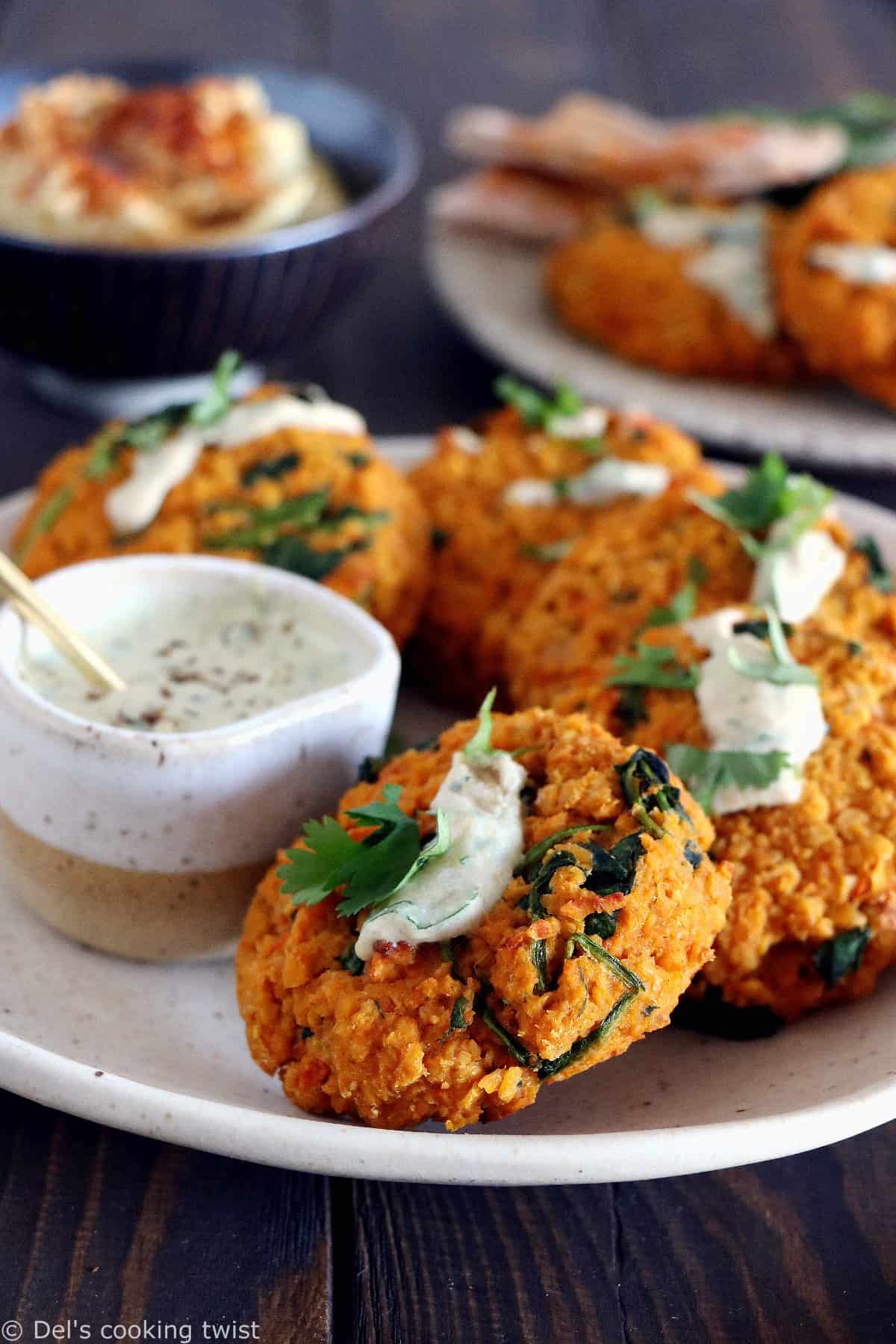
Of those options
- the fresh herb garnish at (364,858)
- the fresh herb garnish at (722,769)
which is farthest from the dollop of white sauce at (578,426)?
the fresh herb garnish at (364,858)

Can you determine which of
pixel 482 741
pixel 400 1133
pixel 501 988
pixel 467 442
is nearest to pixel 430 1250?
pixel 400 1133

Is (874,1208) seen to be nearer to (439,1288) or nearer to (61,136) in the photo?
(439,1288)

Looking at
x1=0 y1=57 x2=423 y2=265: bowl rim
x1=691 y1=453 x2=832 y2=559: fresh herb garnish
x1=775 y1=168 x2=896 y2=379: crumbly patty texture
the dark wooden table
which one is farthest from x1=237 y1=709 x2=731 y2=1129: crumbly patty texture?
x1=775 y1=168 x2=896 y2=379: crumbly patty texture

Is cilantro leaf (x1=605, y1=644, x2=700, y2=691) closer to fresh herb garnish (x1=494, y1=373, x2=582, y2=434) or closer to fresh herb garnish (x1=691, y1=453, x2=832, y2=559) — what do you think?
fresh herb garnish (x1=691, y1=453, x2=832, y2=559)

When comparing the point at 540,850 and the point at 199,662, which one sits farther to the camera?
the point at 199,662

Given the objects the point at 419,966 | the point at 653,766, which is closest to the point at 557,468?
the point at 653,766

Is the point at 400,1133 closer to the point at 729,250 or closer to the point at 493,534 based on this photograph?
the point at 493,534
